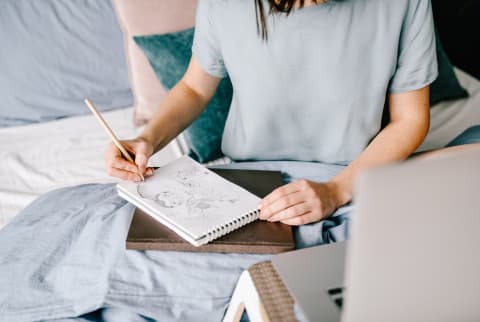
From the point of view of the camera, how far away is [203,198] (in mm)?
840

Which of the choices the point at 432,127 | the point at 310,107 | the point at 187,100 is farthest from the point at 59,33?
the point at 432,127

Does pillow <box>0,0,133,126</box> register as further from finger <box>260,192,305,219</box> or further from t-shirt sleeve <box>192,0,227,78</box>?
finger <box>260,192,305,219</box>

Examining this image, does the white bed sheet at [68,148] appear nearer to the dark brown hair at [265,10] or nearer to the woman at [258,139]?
the woman at [258,139]

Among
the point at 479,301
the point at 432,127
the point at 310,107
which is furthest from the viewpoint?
the point at 432,127

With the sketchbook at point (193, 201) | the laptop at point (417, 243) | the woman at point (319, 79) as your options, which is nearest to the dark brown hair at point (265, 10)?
the woman at point (319, 79)

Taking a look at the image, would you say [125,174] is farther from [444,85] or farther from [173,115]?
[444,85]

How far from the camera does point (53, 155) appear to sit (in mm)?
1402

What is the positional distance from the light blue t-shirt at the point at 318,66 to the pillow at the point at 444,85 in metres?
0.61

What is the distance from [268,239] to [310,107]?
0.36 m

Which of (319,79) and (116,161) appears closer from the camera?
(116,161)

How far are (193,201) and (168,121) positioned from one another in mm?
263

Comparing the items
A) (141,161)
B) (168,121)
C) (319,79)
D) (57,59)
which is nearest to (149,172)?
(141,161)

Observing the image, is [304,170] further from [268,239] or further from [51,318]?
[51,318]

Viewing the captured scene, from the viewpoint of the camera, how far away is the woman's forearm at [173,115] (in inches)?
39.3
